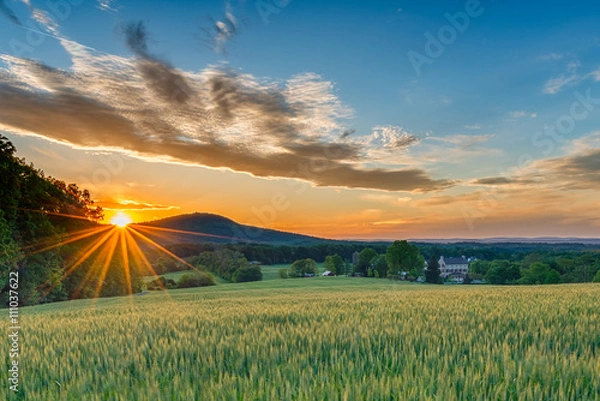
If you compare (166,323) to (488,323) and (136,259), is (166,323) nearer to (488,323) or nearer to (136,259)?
(488,323)

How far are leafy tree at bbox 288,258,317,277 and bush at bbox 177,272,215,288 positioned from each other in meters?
22.0

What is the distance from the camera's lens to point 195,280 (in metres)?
67.8

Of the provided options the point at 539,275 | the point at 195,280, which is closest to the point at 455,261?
the point at 539,275

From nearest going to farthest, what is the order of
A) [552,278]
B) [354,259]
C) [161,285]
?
[161,285], [552,278], [354,259]

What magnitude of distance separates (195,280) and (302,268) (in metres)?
28.0

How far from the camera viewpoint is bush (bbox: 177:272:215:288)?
6694 cm

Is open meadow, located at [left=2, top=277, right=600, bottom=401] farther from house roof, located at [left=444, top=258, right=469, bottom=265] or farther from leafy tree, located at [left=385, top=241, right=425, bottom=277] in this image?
house roof, located at [left=444, top=258, right=469, bottom=265]

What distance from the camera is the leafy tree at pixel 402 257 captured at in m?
84.1

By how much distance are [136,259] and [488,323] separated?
57.4 m

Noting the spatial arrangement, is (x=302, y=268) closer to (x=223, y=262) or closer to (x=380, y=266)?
(x=223, y=262)

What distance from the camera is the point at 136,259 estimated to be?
56.8 meters

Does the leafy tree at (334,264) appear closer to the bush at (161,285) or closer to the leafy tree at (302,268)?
the leafy tree at (302,268)

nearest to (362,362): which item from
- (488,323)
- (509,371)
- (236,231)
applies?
(509,371)

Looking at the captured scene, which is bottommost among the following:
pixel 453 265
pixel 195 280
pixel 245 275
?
pixel 453 265
